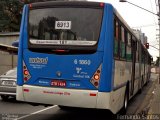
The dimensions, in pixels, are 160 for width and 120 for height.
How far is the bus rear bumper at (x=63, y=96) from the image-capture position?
936 cm

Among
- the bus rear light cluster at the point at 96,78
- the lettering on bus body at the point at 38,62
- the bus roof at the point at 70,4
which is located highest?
the bus roof at the point at 70,4

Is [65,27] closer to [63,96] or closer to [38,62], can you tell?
[38,62]

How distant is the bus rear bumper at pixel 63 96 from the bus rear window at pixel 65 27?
119 centimetres

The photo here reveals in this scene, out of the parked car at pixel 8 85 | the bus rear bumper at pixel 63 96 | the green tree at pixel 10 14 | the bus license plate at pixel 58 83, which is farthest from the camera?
the green tree at pixel 10 14

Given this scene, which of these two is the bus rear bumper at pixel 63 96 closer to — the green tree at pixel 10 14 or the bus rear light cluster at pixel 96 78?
A: the bus rear light cluster at pixel 96 78

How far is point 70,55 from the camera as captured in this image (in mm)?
9711

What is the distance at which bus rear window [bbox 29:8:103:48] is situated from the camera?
9.70 metres

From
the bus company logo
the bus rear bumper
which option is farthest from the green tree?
the bus rear bumper

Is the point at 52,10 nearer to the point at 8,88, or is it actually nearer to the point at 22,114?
the point at 22,114

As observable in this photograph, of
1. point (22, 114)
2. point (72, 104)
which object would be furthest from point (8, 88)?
point (72, 104)

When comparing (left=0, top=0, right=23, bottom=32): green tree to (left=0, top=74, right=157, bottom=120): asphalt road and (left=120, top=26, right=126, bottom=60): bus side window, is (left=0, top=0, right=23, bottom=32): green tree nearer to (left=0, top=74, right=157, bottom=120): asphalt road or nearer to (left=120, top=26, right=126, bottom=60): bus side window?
(left=0, top=74, right=157, bottom=120): asphalt road

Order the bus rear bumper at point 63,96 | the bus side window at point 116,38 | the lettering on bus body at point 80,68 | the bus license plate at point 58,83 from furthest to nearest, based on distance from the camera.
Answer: the bus side window at point 116,38 < the bus license plate at point 58,83 < the lettering on bus body at point 80,68 < the bus rear bumper at point 63,96

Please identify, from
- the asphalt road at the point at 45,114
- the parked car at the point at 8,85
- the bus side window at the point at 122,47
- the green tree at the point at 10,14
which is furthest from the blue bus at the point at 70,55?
the green tree at the point at 10,14

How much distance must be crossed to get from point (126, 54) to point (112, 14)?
10.3 ft
